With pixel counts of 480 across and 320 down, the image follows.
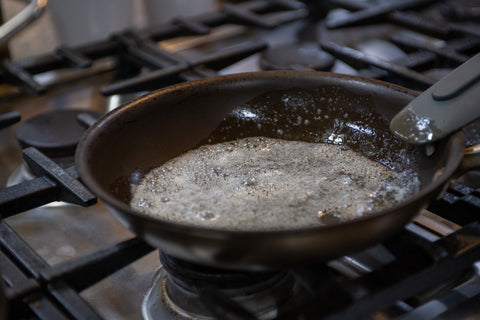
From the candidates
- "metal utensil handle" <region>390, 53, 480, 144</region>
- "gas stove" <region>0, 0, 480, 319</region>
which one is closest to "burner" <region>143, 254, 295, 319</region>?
"gas stove" <region>0, 0, 480, 319</region>

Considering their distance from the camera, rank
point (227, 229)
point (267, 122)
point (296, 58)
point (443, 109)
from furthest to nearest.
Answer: point (296, 58) → point (267, 122) → point (443, 109) → point (227, 229)

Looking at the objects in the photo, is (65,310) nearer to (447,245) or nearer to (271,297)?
(271,297)

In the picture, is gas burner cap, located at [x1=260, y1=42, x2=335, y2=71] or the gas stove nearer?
the gas stove

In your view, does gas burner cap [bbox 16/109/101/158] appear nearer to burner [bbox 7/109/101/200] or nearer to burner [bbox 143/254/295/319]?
burner [bbox 7/109/101/200]

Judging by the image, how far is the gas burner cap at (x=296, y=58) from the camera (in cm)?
77

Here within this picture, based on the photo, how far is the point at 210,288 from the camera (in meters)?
0.40

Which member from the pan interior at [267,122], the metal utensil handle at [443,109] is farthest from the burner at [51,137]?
the metal utensil handle at [443,109]

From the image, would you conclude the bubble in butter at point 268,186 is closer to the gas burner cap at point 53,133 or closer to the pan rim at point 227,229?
the pan rim at point 227,229

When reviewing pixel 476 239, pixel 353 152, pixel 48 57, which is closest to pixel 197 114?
pixel 353 152

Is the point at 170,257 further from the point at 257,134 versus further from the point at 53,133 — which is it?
the point at 53,133

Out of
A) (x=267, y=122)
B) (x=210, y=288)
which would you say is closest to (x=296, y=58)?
(x=267, y=122)

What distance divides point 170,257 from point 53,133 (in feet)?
0.91

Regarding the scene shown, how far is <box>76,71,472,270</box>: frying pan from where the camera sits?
35 centimetres

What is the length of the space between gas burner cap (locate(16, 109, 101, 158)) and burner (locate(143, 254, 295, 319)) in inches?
9.0
